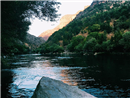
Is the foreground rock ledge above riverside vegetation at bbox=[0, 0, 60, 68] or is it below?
below

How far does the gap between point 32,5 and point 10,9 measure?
74.4 inches

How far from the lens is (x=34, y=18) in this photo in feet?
46.9

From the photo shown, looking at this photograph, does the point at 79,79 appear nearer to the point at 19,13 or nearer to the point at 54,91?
the point at 19,13

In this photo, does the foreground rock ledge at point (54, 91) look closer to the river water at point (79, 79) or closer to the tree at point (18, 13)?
the tree at point (18, 13)

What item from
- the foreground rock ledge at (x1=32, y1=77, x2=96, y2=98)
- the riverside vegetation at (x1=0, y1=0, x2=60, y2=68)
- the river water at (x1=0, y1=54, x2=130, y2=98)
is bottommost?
the river water at (x1=0, y1=54, x2=130, y2=98)

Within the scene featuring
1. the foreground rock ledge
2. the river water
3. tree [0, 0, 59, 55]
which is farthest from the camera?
the river water

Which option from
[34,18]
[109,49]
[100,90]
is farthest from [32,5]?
[109,49]

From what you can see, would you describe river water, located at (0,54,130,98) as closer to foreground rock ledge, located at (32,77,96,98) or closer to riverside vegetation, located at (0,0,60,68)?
riverside vegetation, located at (0,0,60,68)

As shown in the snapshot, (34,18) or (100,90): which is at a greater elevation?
(34,18)

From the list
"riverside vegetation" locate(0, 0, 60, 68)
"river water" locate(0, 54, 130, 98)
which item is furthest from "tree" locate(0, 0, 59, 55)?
"river water" locate(0, 54, 130, 98)

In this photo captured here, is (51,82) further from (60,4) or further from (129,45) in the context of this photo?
(129,45)

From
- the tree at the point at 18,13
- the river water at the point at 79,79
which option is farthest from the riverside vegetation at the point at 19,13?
the river water at the point at 79,79

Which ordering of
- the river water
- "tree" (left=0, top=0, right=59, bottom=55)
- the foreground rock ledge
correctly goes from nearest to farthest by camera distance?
the foreground rock ledge
"tree" (left=0, top=0, right=59, bottom=55)
the river water

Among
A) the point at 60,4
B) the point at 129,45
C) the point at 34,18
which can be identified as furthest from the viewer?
the point at 129,45
